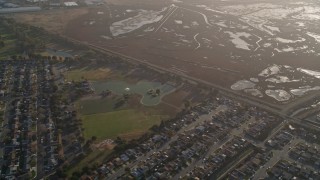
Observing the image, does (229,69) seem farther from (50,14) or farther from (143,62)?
Answer: (50,14)

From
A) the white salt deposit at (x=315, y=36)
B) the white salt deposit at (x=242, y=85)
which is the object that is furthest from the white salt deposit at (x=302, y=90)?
the white salt deposit at (x=315, y=36)

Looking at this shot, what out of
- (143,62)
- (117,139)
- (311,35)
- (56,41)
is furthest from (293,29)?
(117,139)

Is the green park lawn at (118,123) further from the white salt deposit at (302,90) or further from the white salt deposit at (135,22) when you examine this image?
the white salt deposit at (135,22)

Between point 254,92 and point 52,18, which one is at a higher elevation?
point 52,18

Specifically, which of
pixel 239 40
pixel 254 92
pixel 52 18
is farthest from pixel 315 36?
pixel 52 18

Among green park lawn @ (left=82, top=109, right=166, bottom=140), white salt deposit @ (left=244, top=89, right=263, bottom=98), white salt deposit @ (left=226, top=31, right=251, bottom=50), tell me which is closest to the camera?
green park lawn @ (left=82, top=109, right=166, bottom=140)

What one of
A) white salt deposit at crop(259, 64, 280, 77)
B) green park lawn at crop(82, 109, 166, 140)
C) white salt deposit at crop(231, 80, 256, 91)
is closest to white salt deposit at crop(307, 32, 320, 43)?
white salt deposit at crop(259, 64, 280, 77)

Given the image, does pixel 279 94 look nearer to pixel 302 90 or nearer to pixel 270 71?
pixel 302 90

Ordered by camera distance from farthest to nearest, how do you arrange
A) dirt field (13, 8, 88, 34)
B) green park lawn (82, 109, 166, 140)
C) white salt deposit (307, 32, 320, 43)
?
dirt field (13, 8, 88, 34)
white salt deposit (307, 32, 320, 43)
green park lawn (82, 109, 166, 140)

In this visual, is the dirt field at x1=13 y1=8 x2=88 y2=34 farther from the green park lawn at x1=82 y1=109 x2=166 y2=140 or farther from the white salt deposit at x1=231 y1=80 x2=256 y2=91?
the white salt deposit at x1=231 y1=80 x2=256 y2=91
